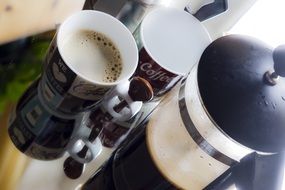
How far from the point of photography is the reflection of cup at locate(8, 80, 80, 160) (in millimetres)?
585

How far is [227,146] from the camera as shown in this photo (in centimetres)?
56

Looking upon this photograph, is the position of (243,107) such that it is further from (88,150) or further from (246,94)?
(88,150)

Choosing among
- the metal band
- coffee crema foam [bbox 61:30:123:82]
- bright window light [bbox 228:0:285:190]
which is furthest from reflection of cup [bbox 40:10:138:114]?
bright window light [bbox 228:0:285:190]


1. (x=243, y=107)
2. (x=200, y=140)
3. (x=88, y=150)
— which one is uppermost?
(x=243, y=107)

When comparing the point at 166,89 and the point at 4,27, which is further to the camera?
the point at 166,89

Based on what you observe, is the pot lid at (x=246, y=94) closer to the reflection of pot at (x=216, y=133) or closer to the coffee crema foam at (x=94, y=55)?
the reflection of pot at (x=216, y=133)

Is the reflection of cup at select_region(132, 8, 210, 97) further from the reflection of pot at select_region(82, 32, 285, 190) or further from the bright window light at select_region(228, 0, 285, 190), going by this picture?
the bright window light at select_region(228, 0, 285, 190)

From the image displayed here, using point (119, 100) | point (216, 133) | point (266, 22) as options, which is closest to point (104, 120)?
point (119, 100)

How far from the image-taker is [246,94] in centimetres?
49

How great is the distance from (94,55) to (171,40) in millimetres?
196

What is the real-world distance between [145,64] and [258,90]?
19cm

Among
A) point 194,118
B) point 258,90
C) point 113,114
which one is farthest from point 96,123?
point 258,90

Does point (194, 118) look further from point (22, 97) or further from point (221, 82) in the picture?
point (22, 97)

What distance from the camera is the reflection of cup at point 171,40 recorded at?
667mm
